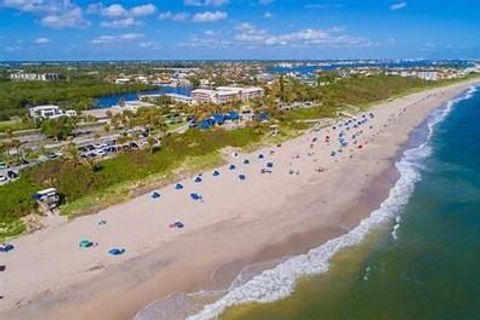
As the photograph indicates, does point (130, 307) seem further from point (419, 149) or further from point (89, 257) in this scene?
point (419, 149)

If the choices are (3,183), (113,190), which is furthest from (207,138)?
(3,183)

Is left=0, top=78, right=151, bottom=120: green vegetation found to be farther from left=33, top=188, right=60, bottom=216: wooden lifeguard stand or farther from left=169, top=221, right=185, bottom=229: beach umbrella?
left=169, top=221, right=185, bottom=229: beach umbrella

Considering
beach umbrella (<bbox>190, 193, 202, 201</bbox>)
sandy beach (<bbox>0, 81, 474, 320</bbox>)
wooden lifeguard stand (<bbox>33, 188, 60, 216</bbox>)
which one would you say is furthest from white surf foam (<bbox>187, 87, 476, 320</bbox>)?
wooden lifeguard stand (<bbox>33, 188, 60, 216</bbox>)

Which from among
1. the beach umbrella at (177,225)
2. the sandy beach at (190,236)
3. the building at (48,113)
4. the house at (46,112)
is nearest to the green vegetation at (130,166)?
the sandy beach at (190,236)

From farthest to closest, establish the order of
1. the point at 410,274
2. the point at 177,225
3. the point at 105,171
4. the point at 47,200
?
the point at 105,171 → the point at 47,200 → the point at 177,225 → the point at 410,274

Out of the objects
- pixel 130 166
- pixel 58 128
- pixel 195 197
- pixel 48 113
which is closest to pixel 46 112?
pixel 48 113

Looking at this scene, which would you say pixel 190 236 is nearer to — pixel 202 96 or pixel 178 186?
pixel 178 186

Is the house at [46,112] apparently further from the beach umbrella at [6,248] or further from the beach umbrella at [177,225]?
the beach umbrella at [177,225]
